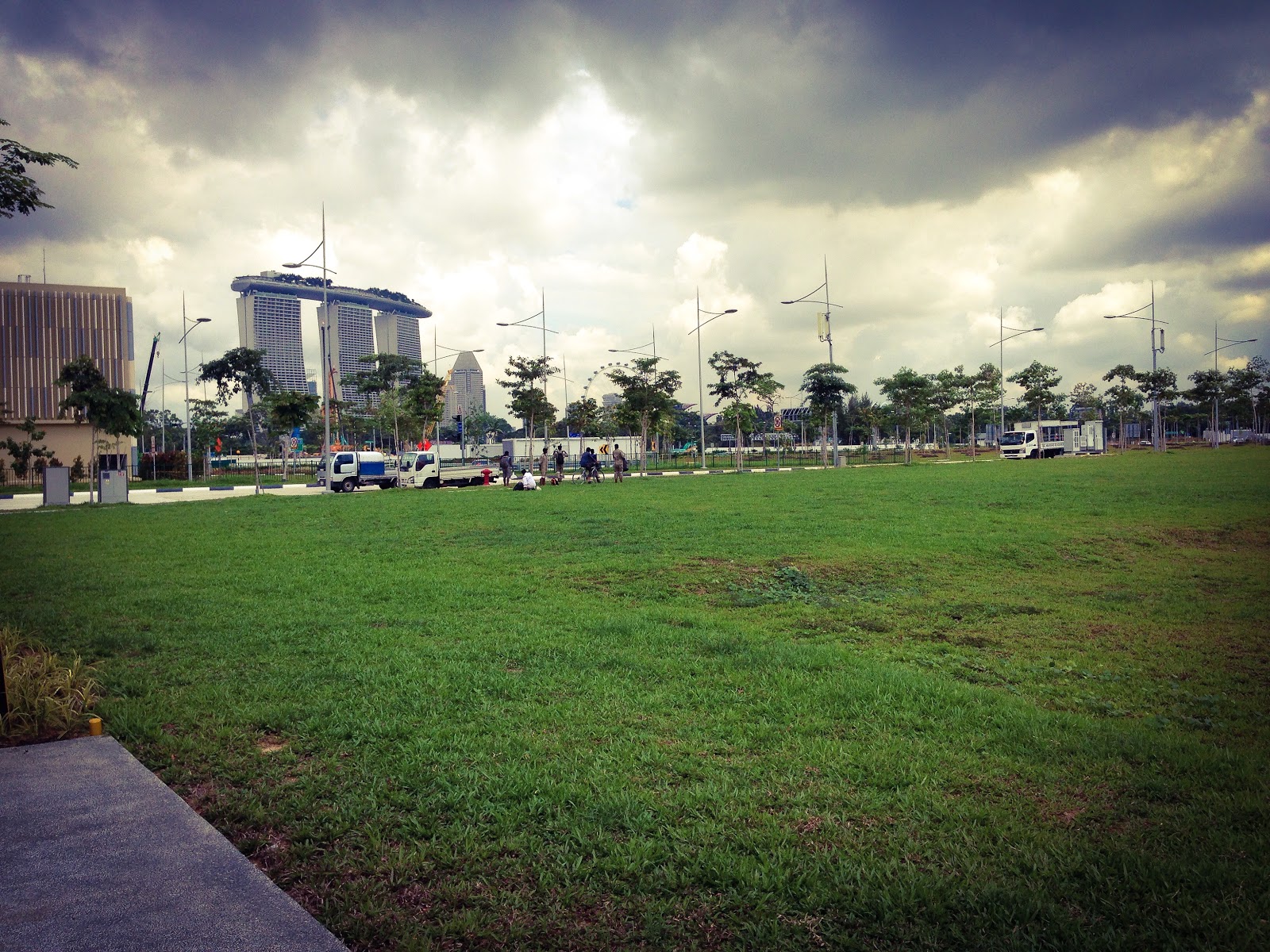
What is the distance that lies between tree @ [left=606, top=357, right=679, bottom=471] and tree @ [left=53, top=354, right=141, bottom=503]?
86.1 ft

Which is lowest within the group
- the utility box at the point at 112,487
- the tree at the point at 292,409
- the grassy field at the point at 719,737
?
the grassy field at the point at 719,737

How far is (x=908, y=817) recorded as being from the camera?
13.0 ft

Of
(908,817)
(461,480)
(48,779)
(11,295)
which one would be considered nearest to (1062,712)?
(908,817)

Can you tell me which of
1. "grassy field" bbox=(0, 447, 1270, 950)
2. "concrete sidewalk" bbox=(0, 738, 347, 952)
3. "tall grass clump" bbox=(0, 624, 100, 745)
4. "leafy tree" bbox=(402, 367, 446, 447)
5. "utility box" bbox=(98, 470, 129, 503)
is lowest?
"grassy field" bbox=(0, 447, 1270, 950)

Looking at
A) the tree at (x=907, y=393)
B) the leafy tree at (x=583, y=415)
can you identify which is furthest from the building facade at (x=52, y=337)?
the tree at (x=907, y=393)

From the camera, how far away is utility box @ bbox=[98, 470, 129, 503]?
2881 centimetres

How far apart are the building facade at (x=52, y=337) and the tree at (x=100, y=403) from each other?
139 feet

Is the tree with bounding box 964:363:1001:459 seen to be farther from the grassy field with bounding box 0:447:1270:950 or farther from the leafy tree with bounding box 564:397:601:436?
the grassy field with bounding box 0:447:1270:950

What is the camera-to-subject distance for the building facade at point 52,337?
2916 inches

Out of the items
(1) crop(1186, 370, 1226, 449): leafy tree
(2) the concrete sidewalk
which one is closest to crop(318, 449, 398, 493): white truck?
(2) the concrete sidewalk

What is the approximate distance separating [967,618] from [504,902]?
672cm

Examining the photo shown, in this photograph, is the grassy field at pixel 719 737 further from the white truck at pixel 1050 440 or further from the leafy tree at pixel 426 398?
the white truck at pixel 1050 440

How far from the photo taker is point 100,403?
3042 centimetres

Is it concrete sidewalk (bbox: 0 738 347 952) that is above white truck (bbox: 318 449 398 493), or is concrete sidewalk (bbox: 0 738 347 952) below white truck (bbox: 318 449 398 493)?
below
